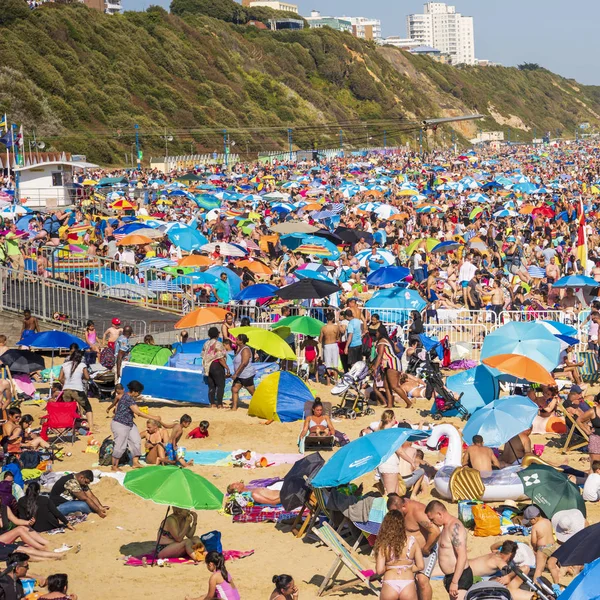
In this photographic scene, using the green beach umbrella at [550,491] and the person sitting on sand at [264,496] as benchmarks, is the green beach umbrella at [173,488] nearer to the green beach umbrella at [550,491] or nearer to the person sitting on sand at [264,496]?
the person sitting on sand at [264,496]

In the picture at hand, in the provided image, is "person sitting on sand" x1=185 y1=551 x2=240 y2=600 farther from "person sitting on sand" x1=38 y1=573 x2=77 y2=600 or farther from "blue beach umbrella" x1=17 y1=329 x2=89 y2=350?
"blue beach umbrella" x1=17 y1=329 x2=89 y2=350

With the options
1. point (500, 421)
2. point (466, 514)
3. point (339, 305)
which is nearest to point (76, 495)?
point (466, 514)

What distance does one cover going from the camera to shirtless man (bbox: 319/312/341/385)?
1308 cm

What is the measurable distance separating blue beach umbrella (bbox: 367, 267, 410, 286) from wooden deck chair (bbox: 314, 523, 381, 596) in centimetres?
934

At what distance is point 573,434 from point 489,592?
4.60m

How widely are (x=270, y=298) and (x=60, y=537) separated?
25.1 ft

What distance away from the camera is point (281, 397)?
1168 centimetres

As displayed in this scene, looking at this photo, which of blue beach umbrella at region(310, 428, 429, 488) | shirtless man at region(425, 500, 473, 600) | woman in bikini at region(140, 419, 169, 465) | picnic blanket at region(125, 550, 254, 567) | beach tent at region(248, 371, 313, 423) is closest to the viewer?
shirtless man at region(425, 500, 473, 600)

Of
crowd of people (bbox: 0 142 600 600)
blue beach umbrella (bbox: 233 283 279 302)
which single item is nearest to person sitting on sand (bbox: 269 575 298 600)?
crowd of people (bbox: 0 142 600 600)

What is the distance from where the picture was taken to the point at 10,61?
61.9 meters

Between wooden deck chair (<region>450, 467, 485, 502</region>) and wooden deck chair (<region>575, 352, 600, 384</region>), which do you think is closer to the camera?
wooden deck chair (<region>450, 467, 485, 502</region>)

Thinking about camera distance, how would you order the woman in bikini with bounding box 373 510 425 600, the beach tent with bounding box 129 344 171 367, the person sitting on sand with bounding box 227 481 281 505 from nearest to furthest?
the woman in bikini with bounding box 373 510 425 600
the person sitting on sand with bounding box 227 481 281 505
the beach tent with bounding box 129 344 171 367

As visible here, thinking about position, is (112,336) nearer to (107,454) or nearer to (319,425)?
(107,454)

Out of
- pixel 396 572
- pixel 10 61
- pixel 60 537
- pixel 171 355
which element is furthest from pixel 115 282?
pixel 10 61
